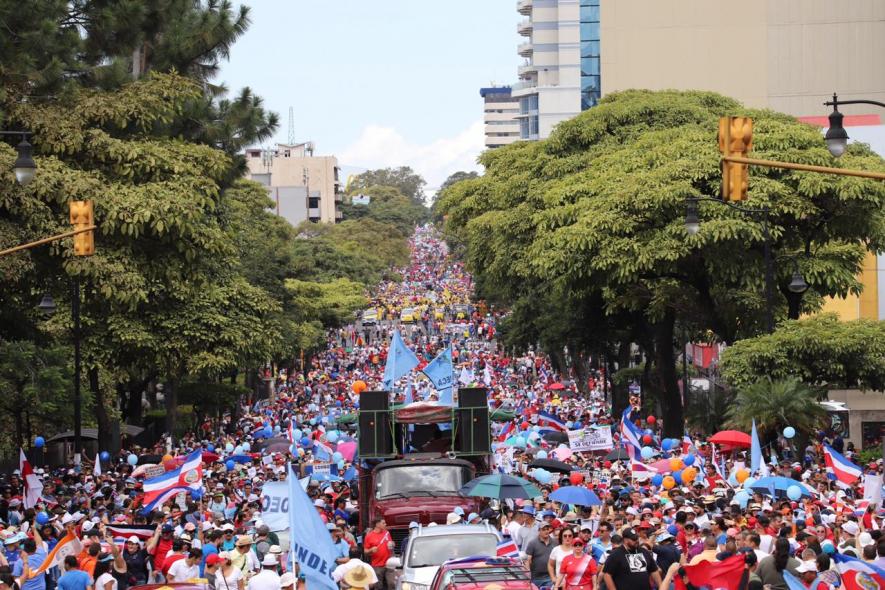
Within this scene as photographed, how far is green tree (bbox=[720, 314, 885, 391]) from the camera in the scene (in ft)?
112

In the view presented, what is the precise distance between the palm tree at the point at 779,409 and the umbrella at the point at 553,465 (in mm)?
4698

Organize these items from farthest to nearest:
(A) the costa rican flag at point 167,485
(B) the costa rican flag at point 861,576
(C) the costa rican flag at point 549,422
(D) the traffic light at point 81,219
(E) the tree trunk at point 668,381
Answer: (E) the tree trunk at point 668,381
(C) the costa rican flag at point 549,422
(A) the costa rican flag at point 167,485
(D) the traffic light at point 81,219
(B) the costa rican flag at point 861,576

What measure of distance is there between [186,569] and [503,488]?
5.11 meters

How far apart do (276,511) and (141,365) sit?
20.0m

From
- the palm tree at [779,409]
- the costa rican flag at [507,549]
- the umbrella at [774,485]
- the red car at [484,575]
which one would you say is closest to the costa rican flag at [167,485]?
the costa rican flag at [507,549]

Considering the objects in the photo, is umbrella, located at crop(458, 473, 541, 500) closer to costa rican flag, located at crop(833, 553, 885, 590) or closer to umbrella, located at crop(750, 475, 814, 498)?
umbrella, located at crop(750, 475, 814, 498)

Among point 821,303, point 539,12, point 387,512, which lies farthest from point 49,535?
point 539,12

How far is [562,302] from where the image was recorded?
50531 millimetres

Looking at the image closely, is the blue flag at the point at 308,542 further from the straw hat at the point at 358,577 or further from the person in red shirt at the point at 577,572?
the person in red shirt at the point at 577,572

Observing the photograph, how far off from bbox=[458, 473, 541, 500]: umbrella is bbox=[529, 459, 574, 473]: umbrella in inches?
276

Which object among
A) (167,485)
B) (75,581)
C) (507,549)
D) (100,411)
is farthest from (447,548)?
(100,411)

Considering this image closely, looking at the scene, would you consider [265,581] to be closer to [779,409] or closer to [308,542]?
[308,542]

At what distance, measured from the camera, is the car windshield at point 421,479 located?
71.7 feet

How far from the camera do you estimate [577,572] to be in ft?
51.4
